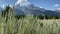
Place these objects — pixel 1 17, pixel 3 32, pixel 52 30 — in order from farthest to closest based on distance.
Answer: pixel 52 30
pixel 1 17
pixel 3 32

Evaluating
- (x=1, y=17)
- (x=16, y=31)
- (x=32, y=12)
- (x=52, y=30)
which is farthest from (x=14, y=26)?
(x=52, y=30)

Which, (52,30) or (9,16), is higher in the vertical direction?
(9,16)

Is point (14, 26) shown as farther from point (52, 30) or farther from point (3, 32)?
point (52, 30)

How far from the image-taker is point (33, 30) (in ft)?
20.9

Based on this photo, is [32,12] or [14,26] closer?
[14,26]

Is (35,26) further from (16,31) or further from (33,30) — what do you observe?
(16,31)

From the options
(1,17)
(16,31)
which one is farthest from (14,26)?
(1,17)

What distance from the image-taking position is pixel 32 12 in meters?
7.06

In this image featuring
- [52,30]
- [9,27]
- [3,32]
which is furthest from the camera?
[52,30]

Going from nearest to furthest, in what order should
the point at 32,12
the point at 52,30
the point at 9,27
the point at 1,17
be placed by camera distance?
the point at 9,27 < the point at 1,17 < the point at 32,12 < the point at 52,30

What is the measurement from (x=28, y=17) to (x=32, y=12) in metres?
0.25

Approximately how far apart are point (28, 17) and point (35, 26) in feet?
1.53

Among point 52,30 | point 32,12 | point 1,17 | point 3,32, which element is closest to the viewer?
point 3,32

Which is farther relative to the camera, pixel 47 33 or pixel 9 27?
pixel 47 33
